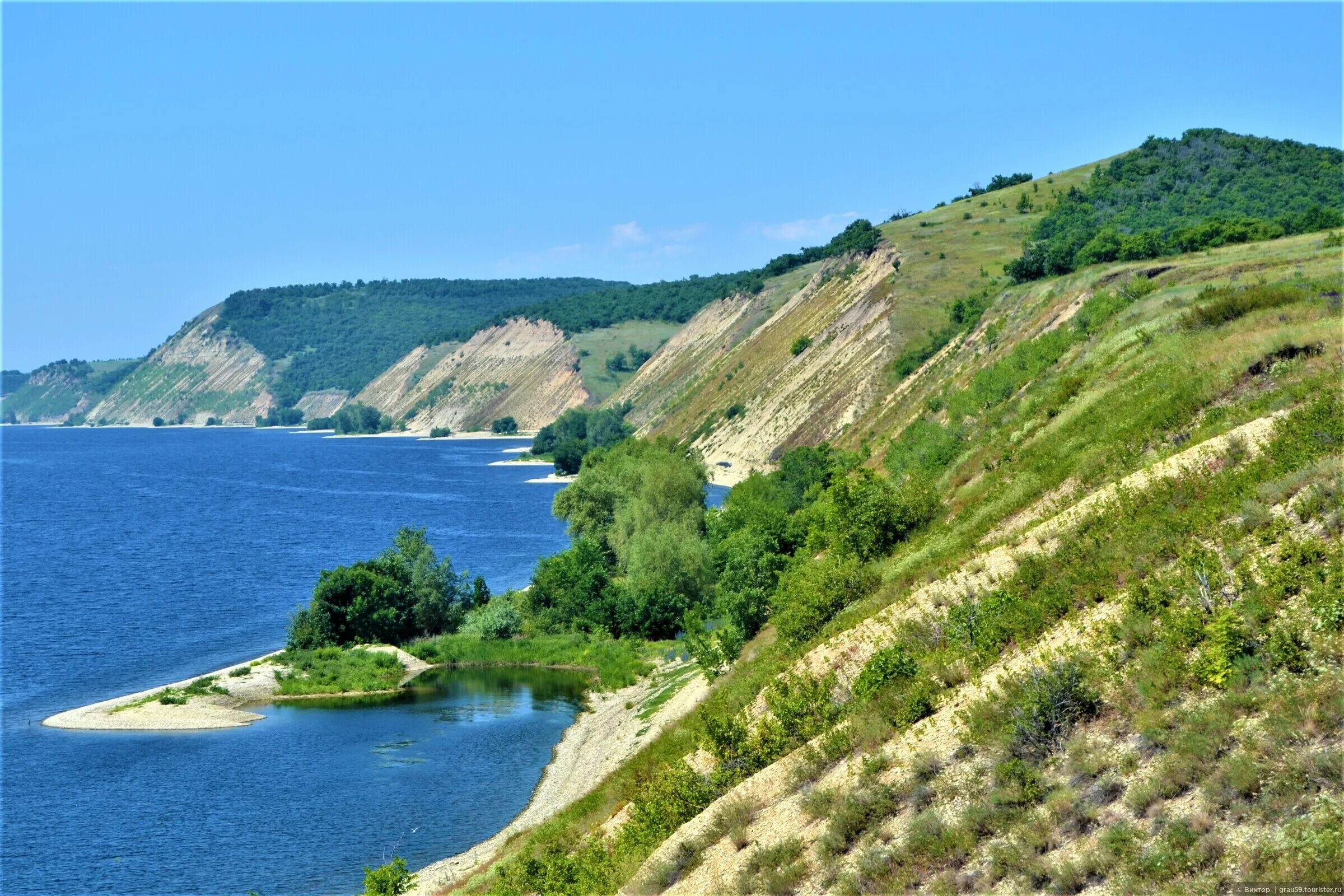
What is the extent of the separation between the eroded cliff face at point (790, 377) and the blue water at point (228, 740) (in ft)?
72.4

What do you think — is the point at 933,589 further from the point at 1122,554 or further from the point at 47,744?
the point at 47,744

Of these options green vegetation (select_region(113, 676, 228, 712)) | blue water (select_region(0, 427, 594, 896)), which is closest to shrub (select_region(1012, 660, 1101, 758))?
blue water (select_region(0, 427, 594, 896))

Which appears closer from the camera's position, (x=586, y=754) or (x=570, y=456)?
(x=586, y=754)

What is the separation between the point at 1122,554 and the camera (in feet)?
59.0

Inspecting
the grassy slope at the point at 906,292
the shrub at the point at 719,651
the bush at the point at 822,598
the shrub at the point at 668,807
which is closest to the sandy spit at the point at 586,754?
the shrub at the point at 719,651

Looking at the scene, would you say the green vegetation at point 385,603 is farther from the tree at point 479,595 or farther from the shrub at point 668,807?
the shrub at point 668,807

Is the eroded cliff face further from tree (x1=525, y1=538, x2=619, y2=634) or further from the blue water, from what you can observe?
tree (x1=525, y1=538, x2=619, y2=634)

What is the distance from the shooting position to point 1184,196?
361 ft

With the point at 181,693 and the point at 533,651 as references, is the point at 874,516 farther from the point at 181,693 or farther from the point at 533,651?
the point at 181,693

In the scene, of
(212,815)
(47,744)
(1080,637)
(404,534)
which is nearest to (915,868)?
(1080,637)

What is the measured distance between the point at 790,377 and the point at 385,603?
2575 inches

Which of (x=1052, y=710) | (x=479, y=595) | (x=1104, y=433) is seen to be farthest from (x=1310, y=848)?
(x=479, y=595)

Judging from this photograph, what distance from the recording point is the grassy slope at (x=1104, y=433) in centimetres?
2164

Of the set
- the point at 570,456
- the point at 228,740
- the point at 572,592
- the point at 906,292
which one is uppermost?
the point at 906,292
